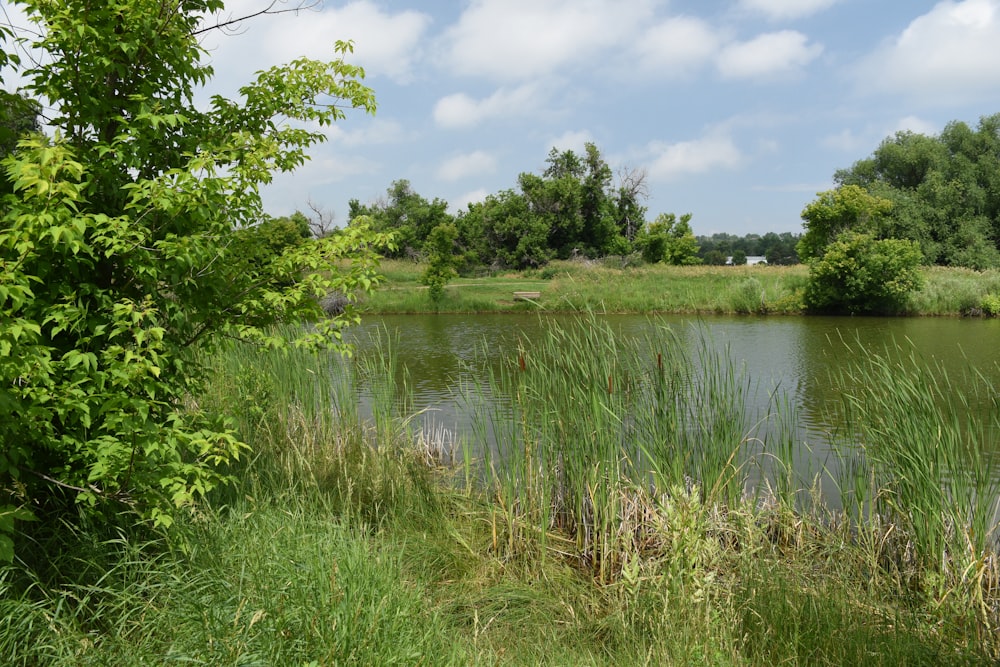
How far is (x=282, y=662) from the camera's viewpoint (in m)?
2.19

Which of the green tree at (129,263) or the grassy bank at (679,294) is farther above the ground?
the green tree at (129,263)

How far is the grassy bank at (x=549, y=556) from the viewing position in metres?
2.45

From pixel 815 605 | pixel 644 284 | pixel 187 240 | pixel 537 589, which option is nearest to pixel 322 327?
pixel 187 240

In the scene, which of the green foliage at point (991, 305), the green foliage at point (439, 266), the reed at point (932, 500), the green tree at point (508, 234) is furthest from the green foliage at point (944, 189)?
the reed at point (932, 500)

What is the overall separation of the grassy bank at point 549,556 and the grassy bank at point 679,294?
51.6 ft

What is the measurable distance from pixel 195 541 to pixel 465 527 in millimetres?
1756

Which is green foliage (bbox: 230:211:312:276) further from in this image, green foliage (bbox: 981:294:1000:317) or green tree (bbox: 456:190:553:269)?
green tree (bbox: 456:190:553:269)

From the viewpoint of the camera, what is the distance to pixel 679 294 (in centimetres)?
2367

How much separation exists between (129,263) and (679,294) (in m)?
22.3

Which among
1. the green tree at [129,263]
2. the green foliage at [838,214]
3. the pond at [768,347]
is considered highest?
the green foliage at [838,214]

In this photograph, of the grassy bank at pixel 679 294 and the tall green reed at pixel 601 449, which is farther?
the grassy bank at pixel 679 294

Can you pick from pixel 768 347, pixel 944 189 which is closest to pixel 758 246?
pixel 944 189

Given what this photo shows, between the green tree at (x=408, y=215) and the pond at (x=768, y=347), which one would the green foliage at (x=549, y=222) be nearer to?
the green tree at (x=408, y=215)

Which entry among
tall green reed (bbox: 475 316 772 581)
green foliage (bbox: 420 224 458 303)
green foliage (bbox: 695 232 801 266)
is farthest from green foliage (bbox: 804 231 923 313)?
green foliage (bbox: 695 232 801 266)
